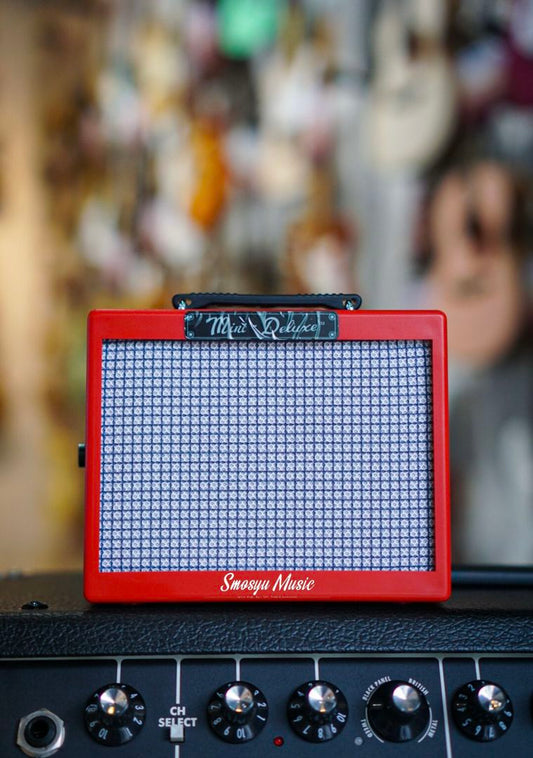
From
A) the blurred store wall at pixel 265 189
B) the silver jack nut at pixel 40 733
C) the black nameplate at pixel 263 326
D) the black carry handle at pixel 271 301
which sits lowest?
the silver jack nut at pixel 40 733

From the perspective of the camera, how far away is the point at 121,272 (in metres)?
1.93

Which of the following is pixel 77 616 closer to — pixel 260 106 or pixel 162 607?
pixel 162 607

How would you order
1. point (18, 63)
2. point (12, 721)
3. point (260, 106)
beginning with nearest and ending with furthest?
1. point (12, 721)
2. point (260, 106)
3. point (18, 63)

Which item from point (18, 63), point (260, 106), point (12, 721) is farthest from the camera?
point (18, 63)

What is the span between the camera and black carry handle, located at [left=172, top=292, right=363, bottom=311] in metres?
0.71

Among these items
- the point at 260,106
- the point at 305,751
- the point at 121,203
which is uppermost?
the point at 260,106

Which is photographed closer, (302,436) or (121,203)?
(302,436)

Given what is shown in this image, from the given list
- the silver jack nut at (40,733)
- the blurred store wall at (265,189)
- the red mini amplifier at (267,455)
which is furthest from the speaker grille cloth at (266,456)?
the blurred store wall at (265,189)

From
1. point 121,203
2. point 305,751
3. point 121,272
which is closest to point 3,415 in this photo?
point 121,272

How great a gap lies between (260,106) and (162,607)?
4.69ft

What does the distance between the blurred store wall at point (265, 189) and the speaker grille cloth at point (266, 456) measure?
103 cm

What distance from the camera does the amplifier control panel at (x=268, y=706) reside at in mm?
621

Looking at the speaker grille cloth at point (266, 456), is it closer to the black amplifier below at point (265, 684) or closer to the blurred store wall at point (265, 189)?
the black amplifier below at point (265, 684)

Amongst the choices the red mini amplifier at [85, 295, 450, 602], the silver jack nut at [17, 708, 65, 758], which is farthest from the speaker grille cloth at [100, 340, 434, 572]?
the silver jack nut at [17, 708, 65, 758]
